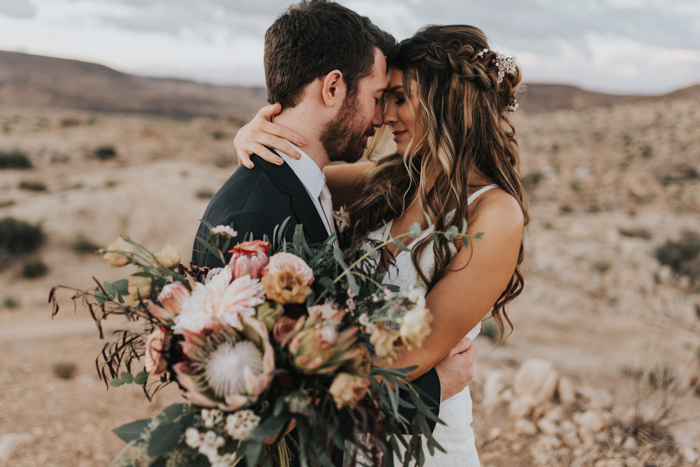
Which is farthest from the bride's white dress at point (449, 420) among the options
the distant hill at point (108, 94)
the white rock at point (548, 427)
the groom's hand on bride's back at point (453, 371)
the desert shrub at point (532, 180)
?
the distant hill at point (108, 94)

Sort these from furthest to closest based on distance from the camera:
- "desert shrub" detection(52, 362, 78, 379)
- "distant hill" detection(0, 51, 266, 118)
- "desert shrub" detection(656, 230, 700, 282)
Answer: "distant hill" detection(0, 51, 266, 118) → "desert shrub" detection(656, 230, 700, 282) → "desert shrub" detection(52, 362, 78, 379)

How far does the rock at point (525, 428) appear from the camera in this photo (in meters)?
4.60

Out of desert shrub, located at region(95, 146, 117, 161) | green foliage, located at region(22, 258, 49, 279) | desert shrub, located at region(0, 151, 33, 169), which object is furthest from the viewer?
desert shrub, located at region(95, 146, 117, 161)

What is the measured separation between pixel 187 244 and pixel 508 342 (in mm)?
8508

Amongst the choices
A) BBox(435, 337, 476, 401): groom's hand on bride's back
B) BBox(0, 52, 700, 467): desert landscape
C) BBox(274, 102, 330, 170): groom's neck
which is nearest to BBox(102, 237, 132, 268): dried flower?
BBox(274, 102, 330, 170): groom's neck

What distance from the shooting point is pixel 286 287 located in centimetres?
110

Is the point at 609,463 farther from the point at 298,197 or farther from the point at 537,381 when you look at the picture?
the point at 298,197

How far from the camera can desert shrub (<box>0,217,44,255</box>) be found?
9859mm

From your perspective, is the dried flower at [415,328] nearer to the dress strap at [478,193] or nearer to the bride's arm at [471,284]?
the bride's arm at [471,284]

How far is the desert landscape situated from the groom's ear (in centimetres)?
138

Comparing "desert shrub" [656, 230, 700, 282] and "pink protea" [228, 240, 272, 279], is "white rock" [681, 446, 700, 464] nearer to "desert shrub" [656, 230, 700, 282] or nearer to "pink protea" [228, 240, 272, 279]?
"pink protea" [228, 240, 272, 279]

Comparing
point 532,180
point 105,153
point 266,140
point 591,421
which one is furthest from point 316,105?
point 105,153

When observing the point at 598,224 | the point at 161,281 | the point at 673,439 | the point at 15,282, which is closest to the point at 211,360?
the point at 161,281

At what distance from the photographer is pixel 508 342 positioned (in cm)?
742
